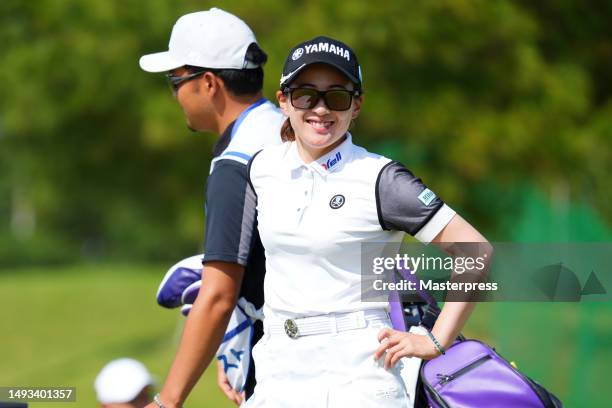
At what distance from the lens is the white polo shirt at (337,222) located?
334cm

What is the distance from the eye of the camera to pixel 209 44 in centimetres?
424

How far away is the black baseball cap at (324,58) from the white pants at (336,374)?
0.78 metres

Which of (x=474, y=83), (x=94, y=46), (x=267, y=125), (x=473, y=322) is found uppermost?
(x=94, y=46)

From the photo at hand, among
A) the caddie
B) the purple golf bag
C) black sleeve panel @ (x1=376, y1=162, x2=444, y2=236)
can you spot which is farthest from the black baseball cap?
the purple golf bag

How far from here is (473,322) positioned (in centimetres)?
1352

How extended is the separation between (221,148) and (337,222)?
942mm

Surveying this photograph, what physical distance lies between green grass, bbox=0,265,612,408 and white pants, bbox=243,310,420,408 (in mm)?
5224

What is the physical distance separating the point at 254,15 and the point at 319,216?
10.2m

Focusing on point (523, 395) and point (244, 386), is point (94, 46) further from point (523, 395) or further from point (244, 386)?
point (523, 395)

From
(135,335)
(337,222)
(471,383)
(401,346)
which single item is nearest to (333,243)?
(337,222)

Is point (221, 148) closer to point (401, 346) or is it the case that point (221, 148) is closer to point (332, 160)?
point (332, 160)

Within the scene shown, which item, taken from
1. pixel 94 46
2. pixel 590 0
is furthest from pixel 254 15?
pixel 590 0

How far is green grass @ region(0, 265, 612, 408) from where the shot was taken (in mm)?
9227

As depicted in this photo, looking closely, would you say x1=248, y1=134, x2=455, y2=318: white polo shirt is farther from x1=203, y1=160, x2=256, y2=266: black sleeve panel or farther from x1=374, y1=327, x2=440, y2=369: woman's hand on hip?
x1=203, y1=160, x2=256, y2=266: black sleeve panel
